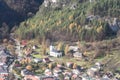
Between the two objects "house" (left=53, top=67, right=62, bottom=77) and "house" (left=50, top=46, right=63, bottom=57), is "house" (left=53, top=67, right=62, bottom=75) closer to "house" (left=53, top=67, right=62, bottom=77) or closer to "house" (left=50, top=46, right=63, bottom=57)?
"house" (left=53, top=67, right=62, bottom=77)

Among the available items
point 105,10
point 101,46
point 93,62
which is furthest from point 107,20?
point 93,62

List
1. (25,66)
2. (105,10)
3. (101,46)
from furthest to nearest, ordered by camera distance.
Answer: (105,10) < (101,46) < (25,66)

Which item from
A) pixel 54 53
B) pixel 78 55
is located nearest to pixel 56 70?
pixel 78 55

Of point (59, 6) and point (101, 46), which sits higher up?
point (59, 6)

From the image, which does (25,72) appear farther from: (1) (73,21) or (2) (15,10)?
(2) (15,10)

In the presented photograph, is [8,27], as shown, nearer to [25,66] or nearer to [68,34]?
[68,34]

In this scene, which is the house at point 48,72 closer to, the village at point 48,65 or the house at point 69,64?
the village at point 48,65
